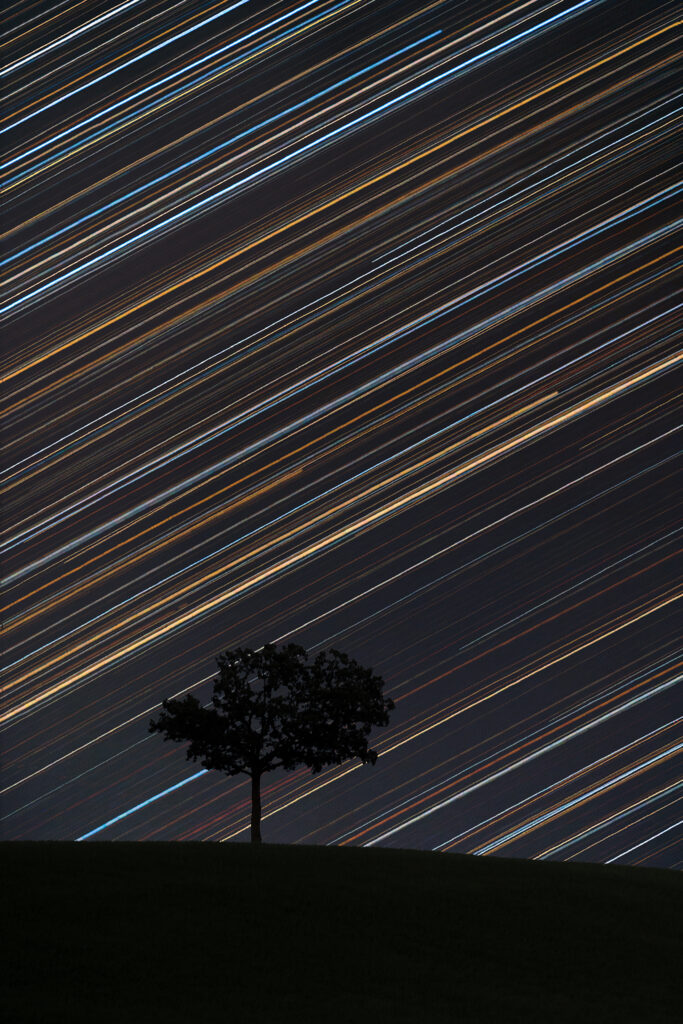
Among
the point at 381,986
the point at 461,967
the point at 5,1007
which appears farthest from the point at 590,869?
the point at 5,1007

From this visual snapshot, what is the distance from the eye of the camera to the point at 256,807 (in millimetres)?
49531

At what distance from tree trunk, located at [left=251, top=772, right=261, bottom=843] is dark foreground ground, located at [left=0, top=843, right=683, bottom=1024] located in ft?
32.4

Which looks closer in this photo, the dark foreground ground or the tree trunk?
the dark foreground ground

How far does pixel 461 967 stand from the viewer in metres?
26.4

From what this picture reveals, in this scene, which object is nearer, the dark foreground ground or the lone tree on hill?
the dark foreground ground

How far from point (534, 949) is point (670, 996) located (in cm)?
373

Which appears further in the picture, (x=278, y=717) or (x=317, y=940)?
(x=278, y=717)

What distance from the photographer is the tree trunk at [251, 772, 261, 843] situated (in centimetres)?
4744

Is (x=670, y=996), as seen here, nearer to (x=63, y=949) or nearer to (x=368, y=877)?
(x=368, y=877)

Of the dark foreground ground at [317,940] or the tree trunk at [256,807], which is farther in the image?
Answer: the tree trunk at [256,807]

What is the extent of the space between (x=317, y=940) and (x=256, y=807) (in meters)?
22.8

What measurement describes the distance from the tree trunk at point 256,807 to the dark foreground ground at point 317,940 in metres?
9.88

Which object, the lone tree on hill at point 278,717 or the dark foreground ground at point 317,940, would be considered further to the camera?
the lone tree on hill at point 278,717

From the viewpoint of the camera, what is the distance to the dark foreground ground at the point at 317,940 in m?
22.8
